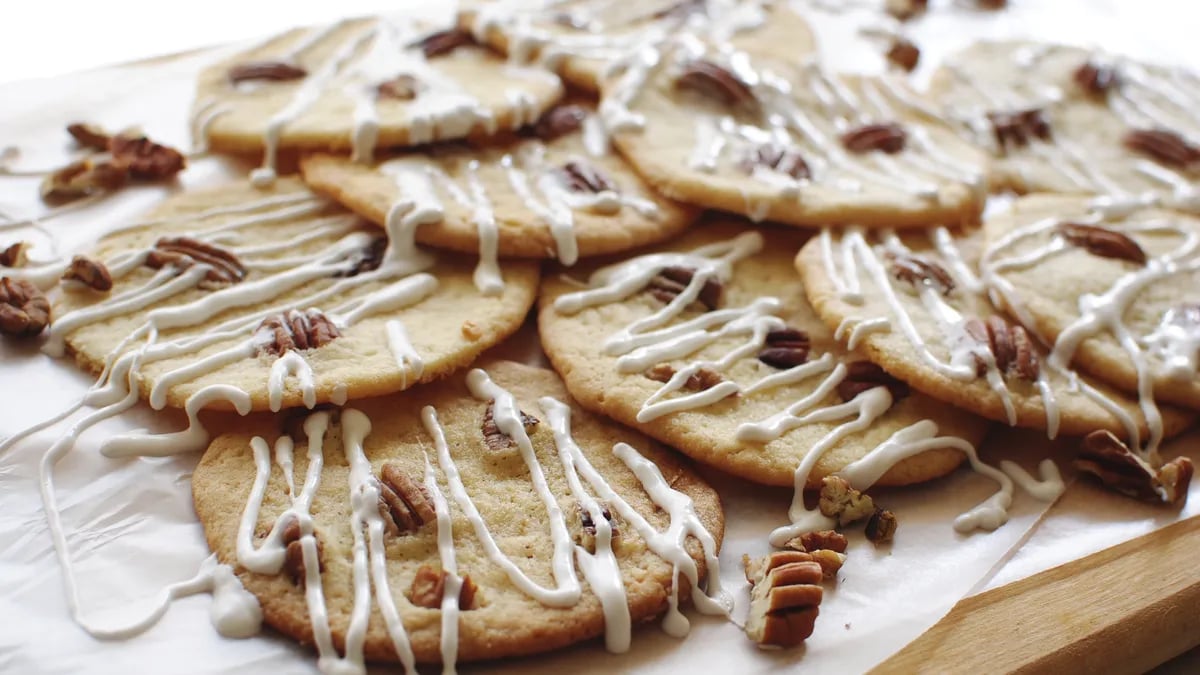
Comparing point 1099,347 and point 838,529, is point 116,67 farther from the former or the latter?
point 1099,347

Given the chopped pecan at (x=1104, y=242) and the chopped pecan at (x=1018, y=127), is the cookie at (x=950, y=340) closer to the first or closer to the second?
the chopped pecan at (x=1104, y=242)

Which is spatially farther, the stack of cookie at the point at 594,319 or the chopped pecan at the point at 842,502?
the chopped pecan at the point at 842,502

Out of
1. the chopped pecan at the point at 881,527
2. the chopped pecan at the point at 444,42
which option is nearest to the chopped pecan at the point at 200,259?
the chopped pecan at the point at 444,42

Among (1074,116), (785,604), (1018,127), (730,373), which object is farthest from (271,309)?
(1074,116)

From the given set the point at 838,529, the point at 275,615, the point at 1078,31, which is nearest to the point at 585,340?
the point at 838,529

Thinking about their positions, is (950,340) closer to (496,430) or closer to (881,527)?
(881,527)
